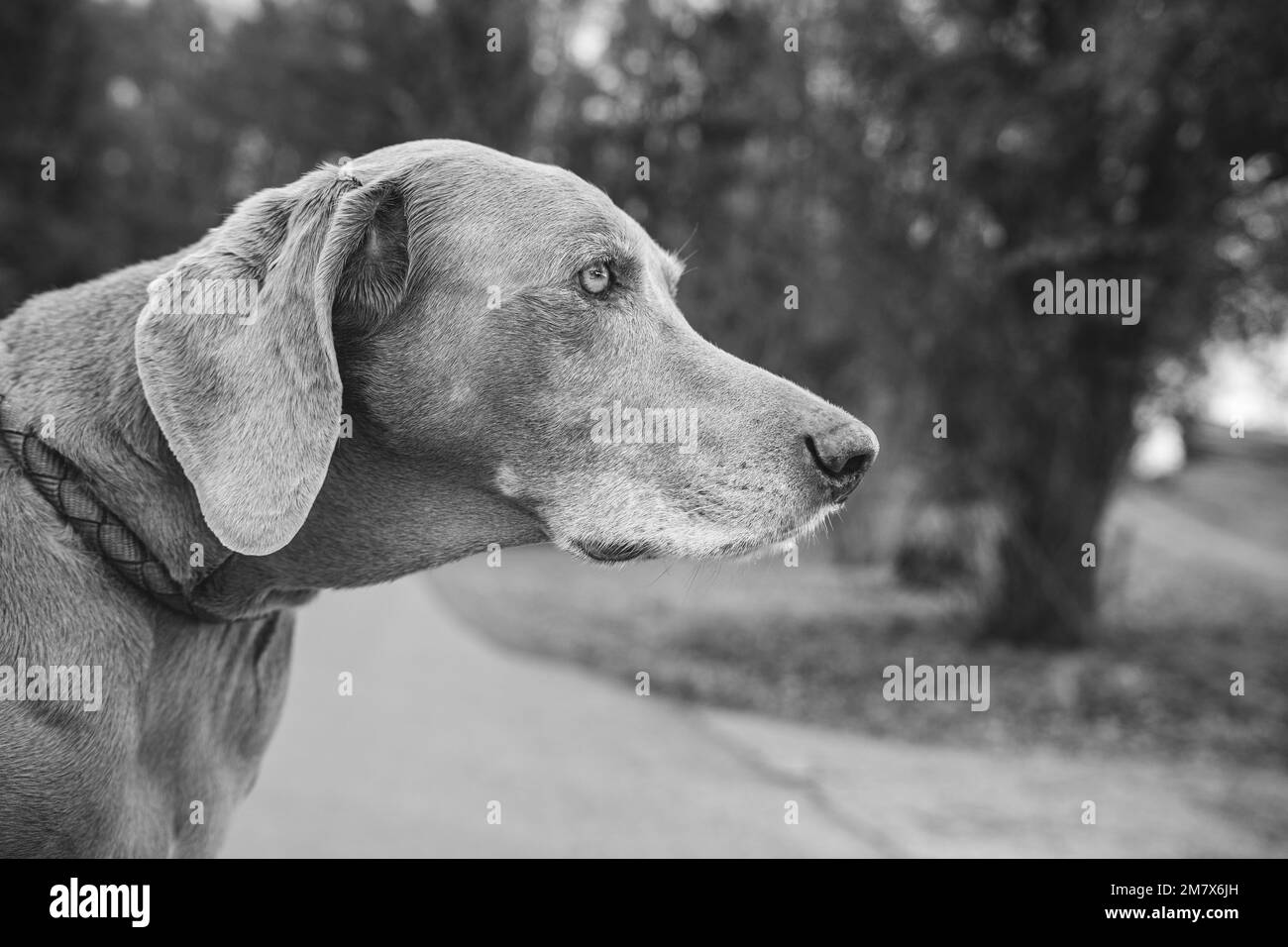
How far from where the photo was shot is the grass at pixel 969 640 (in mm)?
8945

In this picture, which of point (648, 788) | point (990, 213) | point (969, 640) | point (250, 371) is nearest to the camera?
point (250, 371)

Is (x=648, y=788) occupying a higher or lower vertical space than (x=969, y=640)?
lower

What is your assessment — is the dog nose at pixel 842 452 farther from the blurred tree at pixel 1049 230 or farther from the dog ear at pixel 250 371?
the blurred tree at pixel 1049 230

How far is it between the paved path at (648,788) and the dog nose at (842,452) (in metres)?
3.65

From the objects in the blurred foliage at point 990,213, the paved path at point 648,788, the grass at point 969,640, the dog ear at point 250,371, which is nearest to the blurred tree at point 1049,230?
the blurred foliage at point 990,213

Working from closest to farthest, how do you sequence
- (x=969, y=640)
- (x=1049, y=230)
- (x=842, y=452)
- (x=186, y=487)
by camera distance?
(x=186, y=487) < (x=842, y=452) < (x=1049, y=230) < (x=969, y=640)

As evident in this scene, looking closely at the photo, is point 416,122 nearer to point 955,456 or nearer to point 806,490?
point 955,456

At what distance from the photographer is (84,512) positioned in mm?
2547

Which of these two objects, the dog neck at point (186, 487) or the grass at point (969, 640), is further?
the grass at point (969, 640)

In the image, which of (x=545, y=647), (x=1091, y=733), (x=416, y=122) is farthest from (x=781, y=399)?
(x=416, y=122)

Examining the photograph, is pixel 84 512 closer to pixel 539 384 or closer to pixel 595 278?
pixel 539 384

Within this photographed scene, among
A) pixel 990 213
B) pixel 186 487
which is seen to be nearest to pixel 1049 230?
pixel 990 213

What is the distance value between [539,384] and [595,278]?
0.31 m

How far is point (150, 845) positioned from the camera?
2.69 meters
